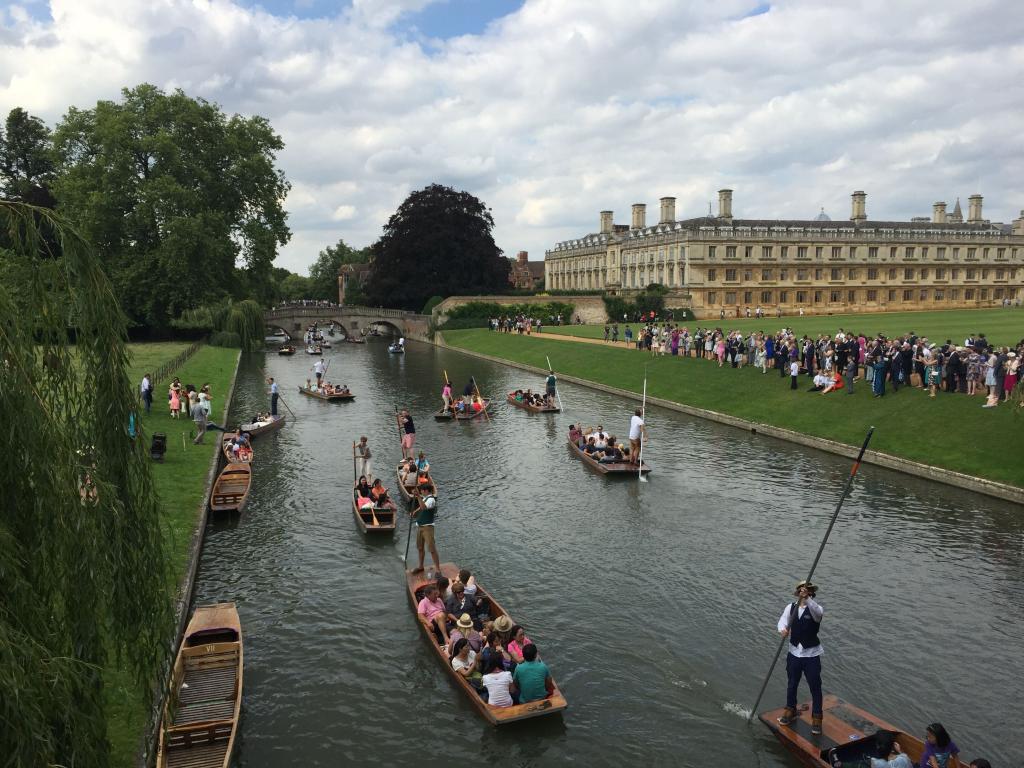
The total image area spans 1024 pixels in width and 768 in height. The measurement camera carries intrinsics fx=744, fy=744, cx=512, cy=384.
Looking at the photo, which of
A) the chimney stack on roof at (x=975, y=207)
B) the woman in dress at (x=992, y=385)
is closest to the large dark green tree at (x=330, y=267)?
the chimney stack on roof at (x=975, y=207)

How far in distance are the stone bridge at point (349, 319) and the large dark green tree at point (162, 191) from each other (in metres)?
20.4

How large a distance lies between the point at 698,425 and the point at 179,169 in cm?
3929

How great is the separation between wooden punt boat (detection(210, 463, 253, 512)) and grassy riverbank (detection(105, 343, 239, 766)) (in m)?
0.41

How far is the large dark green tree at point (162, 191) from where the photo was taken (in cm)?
4712

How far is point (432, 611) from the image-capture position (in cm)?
1194

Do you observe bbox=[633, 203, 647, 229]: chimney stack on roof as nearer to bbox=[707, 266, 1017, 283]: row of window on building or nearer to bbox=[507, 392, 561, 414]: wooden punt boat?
bbox=[707, 266, 1017, 283]: row of window on building

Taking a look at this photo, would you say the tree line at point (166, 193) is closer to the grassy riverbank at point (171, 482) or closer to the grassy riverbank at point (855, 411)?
the grassy riverbank at point (171, 482)

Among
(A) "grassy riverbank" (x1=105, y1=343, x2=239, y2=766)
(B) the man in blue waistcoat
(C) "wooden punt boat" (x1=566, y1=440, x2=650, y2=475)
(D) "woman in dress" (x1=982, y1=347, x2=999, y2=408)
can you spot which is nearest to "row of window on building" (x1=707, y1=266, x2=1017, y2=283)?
(A) "grassy riverbank" (x1=105, y1=343, x2=239, y2=766)

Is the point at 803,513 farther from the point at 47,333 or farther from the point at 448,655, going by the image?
the point at 47,333

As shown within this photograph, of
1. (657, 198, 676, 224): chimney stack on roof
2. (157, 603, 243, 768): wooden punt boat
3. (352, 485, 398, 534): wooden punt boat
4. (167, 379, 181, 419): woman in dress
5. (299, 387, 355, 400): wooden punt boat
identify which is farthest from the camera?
(657, 198, 676, 224): chimney stack on roof

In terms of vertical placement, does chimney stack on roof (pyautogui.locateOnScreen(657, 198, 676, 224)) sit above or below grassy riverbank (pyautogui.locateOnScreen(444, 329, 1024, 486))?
above

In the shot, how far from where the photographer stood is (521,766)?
9.02 meters

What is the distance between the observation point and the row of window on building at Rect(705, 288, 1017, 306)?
76875 mm

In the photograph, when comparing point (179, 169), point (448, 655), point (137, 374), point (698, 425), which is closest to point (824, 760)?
point (448, 655)
